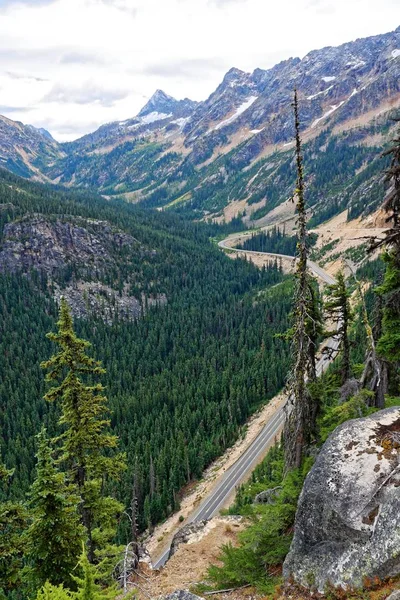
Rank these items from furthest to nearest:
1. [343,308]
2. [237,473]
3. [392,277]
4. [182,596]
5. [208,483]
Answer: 1. [208,483]
2. [237,473]
3. [343,308]
4. [392,277]
5. [182,596]

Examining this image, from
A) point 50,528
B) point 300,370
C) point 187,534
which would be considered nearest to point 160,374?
point 187,534

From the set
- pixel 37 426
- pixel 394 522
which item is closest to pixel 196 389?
pixel 37 426

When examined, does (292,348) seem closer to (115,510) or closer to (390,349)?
(390,349)

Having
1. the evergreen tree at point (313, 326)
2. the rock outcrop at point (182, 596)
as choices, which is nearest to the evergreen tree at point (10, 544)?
the rock outcrop at point (182, 596)

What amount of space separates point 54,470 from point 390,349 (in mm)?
19398

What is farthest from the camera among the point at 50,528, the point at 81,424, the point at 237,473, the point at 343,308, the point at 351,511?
the point at 237,473

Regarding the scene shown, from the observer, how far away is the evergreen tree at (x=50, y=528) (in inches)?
713

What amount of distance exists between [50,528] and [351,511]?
13352mm

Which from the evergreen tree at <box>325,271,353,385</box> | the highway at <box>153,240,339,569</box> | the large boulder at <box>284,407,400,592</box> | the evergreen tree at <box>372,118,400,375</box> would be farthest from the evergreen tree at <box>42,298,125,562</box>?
the highway at <box>153,240,339,569</box>

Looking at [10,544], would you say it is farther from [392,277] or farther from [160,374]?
[160,374]

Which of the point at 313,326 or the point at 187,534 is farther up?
the point at 313,326

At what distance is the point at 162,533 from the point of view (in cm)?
6644

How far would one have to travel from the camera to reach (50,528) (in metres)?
18.4

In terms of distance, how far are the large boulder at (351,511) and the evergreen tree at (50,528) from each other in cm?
1001
